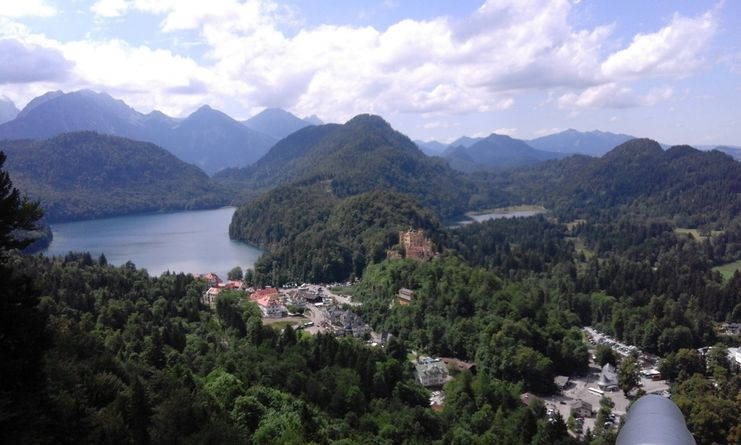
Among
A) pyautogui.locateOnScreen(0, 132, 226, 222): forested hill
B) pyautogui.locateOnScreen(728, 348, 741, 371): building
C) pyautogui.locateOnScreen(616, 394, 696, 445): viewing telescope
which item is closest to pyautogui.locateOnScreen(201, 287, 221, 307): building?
pyautogui.locateOnScreen(728, 348, 741, 371): building

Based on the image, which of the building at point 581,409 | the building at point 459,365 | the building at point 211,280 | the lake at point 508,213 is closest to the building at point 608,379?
the building at point 581,409

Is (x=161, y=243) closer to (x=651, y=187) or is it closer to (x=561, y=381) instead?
(x=561, y=381)

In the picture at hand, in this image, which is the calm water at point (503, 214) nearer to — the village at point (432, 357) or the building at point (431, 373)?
the village at point (432, 357)

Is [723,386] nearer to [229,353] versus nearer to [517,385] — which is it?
[517,385]

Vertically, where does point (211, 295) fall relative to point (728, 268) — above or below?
above

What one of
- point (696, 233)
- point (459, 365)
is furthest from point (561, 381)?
point (696, 233)
